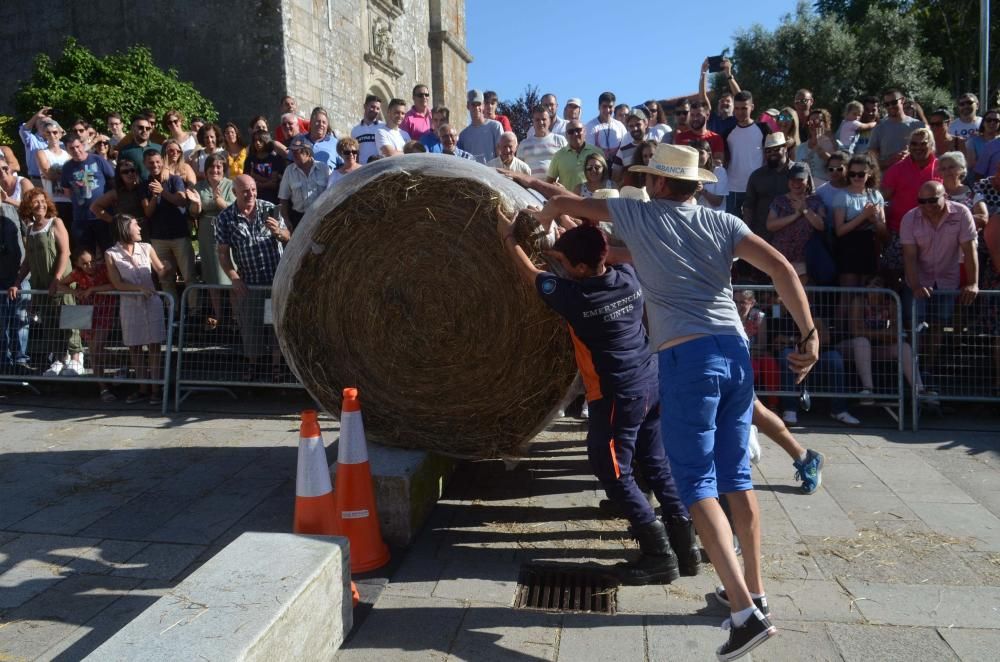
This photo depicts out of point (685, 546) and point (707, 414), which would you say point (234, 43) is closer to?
point (685, 546)

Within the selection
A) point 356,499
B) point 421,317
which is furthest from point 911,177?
point 356,499

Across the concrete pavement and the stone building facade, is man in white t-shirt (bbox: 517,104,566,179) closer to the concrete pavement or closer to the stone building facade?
the concrete pavement

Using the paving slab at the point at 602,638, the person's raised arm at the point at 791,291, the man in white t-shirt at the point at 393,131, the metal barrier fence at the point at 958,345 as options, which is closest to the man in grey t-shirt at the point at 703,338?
the person's raised arm at the point at 791,291

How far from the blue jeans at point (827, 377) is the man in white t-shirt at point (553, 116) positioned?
4330 millimetres

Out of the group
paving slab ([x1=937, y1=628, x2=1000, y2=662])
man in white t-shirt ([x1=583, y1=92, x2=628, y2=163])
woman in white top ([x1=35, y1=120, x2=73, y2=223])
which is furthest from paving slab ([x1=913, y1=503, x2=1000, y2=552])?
woman in white top ([x1=35, y1=120, x2=73, y2=223])

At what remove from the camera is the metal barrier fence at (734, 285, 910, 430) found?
676 centimetres

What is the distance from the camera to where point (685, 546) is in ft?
12.9

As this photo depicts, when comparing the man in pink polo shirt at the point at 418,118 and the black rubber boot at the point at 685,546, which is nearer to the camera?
the black rubber boot at the point at 685,546

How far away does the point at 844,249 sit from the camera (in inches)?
284

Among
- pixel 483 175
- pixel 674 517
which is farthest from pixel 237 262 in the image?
pixel 674 517

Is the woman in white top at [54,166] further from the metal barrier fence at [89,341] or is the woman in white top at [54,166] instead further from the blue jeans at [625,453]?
the blue jeans at [625,453]

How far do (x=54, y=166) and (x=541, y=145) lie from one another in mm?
6033

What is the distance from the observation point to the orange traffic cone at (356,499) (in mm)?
3953

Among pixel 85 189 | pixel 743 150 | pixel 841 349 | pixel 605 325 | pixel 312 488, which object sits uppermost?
pixel 743 150
